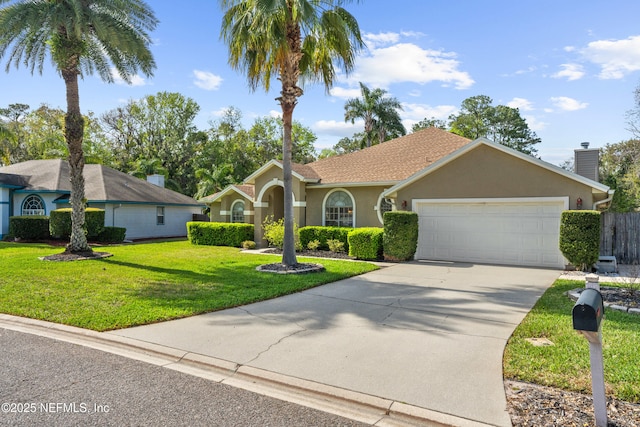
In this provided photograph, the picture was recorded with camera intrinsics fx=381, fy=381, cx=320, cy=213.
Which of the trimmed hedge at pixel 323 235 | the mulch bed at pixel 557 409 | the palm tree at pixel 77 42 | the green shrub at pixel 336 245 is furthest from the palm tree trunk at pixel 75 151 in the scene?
the mulch bed at pixel 557 409

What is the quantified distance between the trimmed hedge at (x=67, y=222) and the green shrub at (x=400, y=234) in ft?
51.7

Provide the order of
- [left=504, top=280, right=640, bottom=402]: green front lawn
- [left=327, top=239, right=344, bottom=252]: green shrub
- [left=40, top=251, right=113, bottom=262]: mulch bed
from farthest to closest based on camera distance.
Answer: [left=327, top=239, right=344, bottom=252]: green shrub < [left=40, top=251, right=113, bottom=262]: mulch bed < [left=504, top=280, right=640, bottom=402]: green front lawn

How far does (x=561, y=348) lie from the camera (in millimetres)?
5168

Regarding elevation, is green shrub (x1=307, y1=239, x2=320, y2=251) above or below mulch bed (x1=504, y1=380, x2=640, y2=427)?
above

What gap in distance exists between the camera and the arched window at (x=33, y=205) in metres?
23.5

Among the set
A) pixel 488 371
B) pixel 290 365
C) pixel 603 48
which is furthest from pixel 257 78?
pixel 603 48

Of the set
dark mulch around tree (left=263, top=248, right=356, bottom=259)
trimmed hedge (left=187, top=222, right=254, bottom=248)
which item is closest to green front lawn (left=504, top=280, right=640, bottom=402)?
dark mulch around tree (left=263, top=248, right=356, bottom=259)

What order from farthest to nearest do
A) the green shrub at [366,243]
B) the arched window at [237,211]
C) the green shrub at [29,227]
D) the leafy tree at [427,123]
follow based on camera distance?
1. the leafy tree at [427,123]
2. the arched window at [237,211]
3. the green shrub at [29,227]
4. the green shrub at [366,243]

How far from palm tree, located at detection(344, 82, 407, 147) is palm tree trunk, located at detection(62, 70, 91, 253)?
23.3 metres

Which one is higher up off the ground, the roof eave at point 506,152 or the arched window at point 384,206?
the roof eave at point 506,152

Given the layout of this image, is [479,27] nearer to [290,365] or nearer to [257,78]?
[257,78]

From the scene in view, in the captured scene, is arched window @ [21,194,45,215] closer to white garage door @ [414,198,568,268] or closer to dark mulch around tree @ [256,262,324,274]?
dark mulch around tree @ [256,262,324,274]

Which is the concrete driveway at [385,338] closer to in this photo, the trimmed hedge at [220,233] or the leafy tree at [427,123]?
the trimmed hedge at [220,233]

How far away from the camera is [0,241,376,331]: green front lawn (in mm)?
7031
